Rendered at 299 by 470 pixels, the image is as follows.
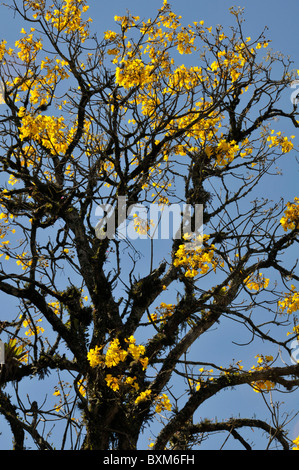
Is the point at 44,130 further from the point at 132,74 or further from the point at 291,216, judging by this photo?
the point at 291,216

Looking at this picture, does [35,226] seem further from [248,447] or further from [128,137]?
[248,447]

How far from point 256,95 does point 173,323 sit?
4.02 meters

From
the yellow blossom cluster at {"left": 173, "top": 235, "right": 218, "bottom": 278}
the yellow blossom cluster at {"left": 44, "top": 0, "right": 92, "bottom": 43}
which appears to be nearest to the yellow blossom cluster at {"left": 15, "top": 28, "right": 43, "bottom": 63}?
the yellow blossom cluster at {"left": 44, "top": 0, "right": 92, "bottom": 43}

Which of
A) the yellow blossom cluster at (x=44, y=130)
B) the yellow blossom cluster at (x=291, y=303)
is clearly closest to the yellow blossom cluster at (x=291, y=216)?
the yellow blossom cluster at (x=291, y=303)

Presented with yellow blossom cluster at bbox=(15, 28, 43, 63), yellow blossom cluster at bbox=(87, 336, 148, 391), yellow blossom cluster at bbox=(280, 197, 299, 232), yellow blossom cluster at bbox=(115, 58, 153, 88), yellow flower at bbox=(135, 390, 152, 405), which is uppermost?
yellow blossom cluster at bbox=(15, 28, 43, 63)

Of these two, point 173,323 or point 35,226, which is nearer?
point 173,323

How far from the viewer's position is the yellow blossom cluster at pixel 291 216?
22.8 feet

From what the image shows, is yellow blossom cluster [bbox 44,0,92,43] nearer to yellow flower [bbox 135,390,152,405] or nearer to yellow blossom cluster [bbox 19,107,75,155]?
yellow blossom cluster [bbox 19,107,75,155]

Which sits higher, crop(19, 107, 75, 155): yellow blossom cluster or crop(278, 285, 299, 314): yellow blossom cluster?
crop(19, 107, 75, 155): yellow blossom cluster

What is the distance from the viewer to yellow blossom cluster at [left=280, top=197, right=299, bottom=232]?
6957 mm

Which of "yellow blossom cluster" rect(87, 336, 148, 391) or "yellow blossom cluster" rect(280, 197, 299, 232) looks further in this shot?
"yellow blossom cluster" rect(280, 197, 299, 232)

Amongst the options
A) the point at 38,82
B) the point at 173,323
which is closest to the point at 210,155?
the point at 173,323
